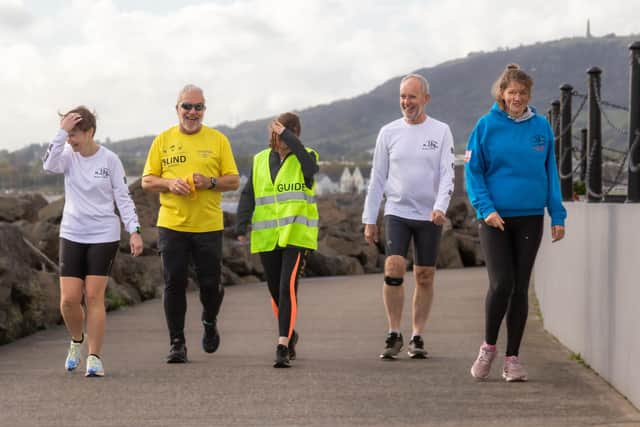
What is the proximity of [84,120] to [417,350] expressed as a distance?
2.91m

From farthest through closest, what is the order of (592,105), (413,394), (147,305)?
(147,305), (592,105), (413,394)

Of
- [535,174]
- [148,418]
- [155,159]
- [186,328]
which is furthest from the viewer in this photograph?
[186,328]

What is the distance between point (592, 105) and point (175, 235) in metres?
3.38

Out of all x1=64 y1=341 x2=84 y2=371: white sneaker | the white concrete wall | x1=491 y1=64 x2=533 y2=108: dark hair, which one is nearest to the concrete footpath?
x1=64 y1=341 x2=84 y2=371: white sneaker

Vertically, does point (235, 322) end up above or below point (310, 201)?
below

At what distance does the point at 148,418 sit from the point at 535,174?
2.88 metres

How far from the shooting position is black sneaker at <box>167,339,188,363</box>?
28.7ft

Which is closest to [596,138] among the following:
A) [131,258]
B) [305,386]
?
[305,386]

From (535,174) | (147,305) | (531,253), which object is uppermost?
(535,174)

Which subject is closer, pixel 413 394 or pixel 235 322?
pixel 413 394

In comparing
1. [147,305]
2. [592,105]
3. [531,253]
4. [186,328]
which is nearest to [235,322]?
[186,328]

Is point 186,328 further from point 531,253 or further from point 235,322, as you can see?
point 531,253

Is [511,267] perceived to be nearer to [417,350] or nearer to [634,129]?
[634,129]

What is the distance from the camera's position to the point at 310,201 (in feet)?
28.7
